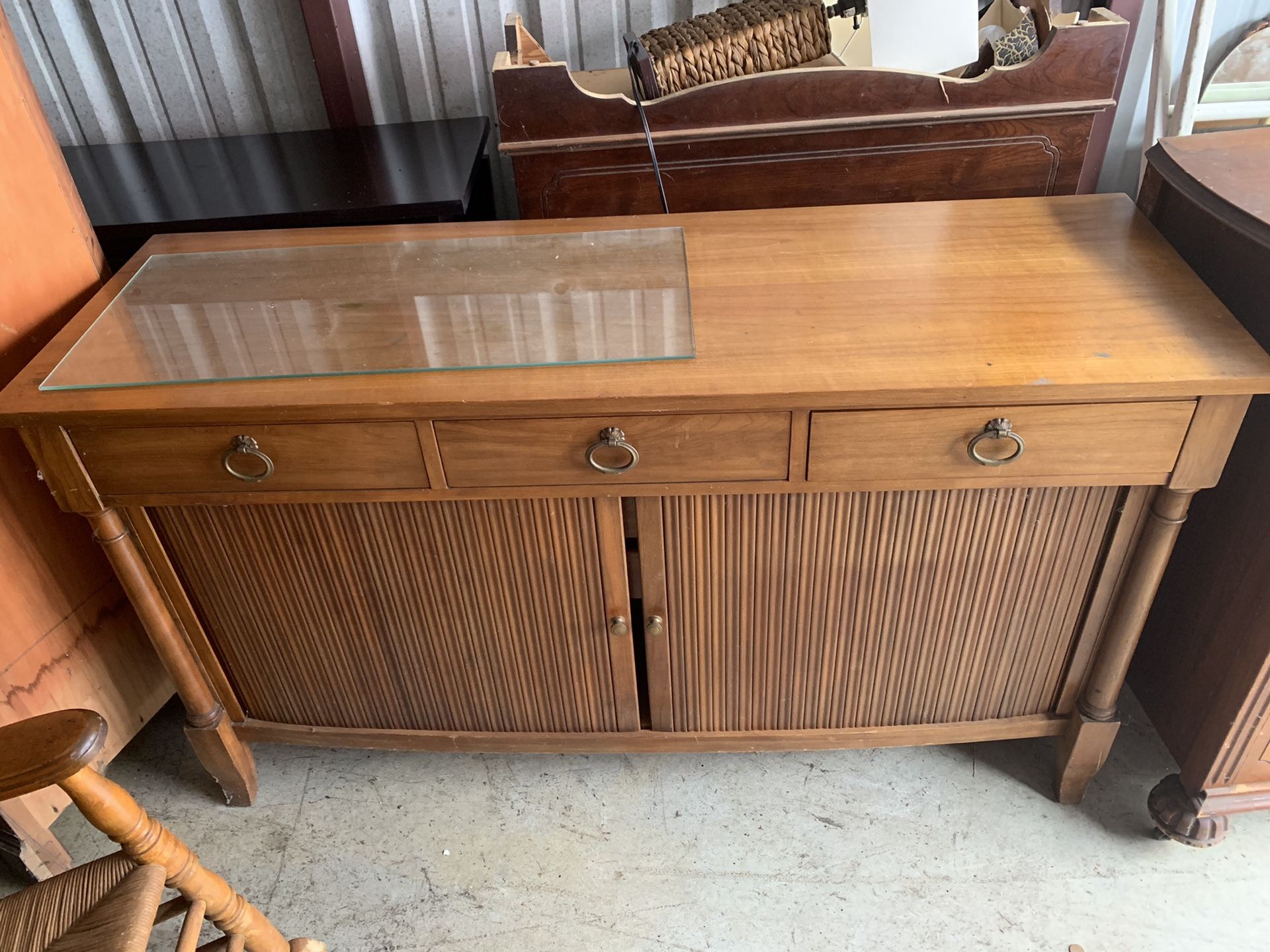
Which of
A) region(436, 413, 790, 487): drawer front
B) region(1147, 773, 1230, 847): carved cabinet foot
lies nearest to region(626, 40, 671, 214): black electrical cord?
region(436, 413, 790, 487): drawer front

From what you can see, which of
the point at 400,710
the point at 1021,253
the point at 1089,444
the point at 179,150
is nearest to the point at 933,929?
the point at 1089,444

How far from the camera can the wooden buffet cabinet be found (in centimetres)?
104

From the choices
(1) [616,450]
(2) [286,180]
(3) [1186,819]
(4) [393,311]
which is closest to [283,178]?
(2) [286,180]

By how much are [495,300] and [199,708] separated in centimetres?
80

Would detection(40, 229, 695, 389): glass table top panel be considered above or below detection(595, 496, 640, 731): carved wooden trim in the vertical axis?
above

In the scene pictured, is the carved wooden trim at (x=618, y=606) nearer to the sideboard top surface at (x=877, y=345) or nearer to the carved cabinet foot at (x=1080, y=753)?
the sideboard top surface at (x=877, y=345)

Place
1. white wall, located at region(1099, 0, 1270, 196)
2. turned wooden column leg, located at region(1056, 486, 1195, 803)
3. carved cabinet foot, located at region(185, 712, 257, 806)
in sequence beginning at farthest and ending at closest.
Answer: white wall, located at region(1099, 0, 1270, 196) → carved cabinet foot, located at region(185, 712, 257, 806) → turned wooden column leg, located at region(1056, 486, 1195, 803)

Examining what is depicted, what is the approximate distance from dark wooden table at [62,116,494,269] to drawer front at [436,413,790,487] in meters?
0.56

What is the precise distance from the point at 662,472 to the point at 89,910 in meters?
0.78

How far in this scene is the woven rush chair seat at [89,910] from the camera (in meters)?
0.92

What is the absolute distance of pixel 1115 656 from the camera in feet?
4.24

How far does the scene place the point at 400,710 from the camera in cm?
144

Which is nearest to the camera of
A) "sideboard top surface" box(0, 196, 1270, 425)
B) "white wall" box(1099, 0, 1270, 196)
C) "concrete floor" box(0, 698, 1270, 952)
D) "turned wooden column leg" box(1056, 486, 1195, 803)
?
"sideboard top surface" box(0, 196, 1270, 425)

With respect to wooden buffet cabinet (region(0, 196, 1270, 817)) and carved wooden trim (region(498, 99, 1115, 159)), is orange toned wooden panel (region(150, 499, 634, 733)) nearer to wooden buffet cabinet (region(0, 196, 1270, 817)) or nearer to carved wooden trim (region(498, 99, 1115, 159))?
wooden buffet cabinet (region(0, 196, 1270, 817))
